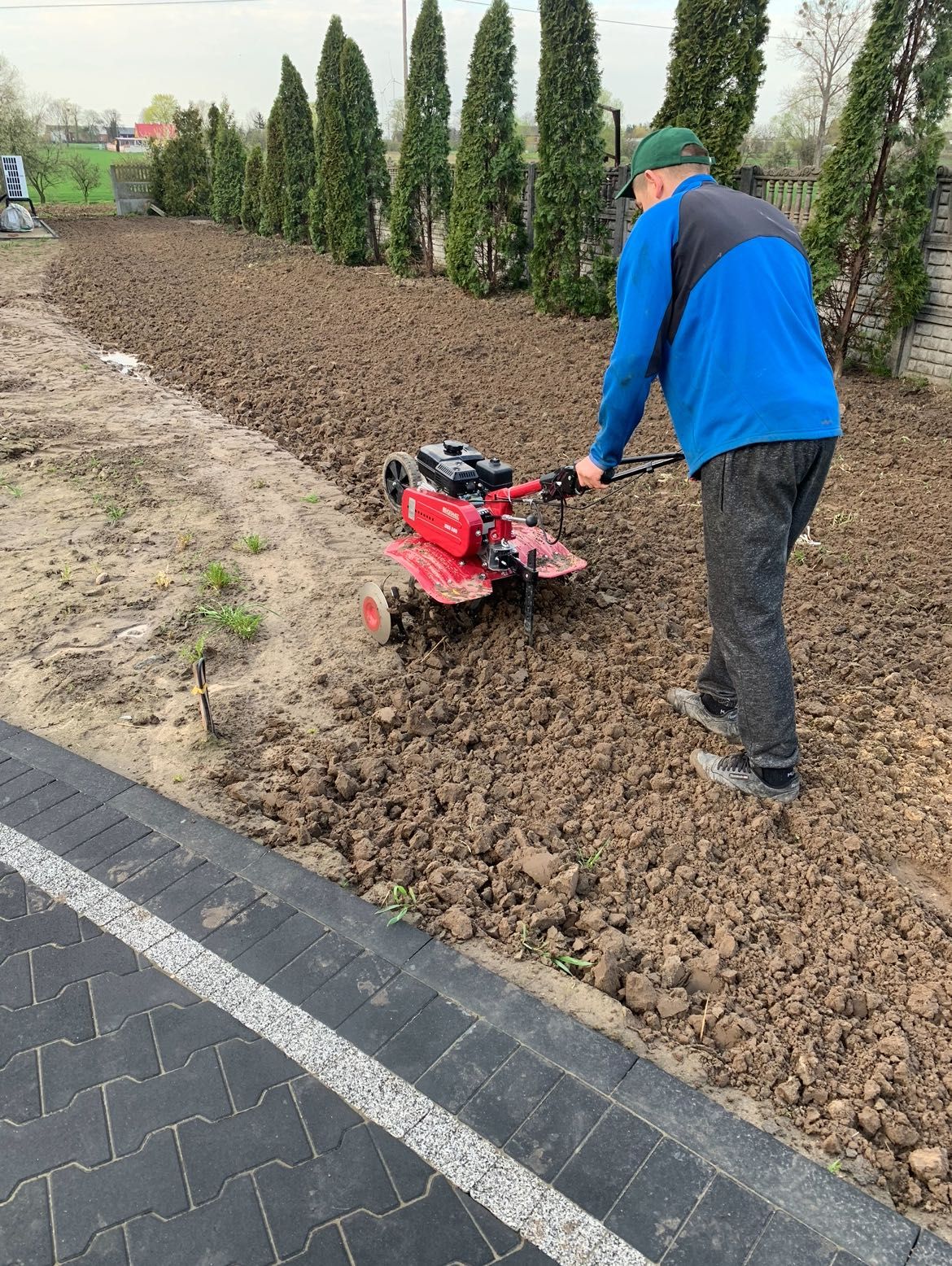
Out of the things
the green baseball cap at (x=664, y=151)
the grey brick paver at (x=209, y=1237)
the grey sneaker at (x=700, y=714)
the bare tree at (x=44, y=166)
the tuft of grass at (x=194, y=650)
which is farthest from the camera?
the bare tree at (x=44, y=166)

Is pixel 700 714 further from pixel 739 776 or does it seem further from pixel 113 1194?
pixel 113 1194

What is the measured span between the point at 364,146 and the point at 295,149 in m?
4.18

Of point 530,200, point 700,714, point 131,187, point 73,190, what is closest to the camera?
point 700,714

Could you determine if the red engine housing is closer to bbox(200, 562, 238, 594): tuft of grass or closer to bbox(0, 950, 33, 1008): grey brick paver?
bbox(200, 562, 238, 594): tuft of grass

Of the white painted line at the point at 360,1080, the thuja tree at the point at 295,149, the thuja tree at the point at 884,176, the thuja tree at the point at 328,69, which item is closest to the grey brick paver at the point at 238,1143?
the white painted line at the point at 360,1080

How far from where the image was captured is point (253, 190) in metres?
22.2

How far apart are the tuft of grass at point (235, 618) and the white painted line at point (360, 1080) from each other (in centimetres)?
161

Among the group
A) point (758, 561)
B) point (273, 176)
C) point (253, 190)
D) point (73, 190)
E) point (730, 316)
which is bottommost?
point (758, 561)

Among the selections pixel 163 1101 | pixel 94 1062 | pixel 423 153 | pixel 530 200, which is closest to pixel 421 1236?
pixel 163 1101

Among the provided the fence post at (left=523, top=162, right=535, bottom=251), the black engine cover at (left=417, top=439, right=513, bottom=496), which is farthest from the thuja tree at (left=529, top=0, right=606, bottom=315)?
the black engine cover at (left=417, top=439, right=513, bottom=496)

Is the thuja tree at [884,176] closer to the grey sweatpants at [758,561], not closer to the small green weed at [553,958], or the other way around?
the grey sweatpants at [758,561]

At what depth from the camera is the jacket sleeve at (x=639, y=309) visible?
108 inches

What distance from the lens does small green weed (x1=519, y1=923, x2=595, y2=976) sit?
2.50 m

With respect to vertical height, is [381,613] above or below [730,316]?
below
